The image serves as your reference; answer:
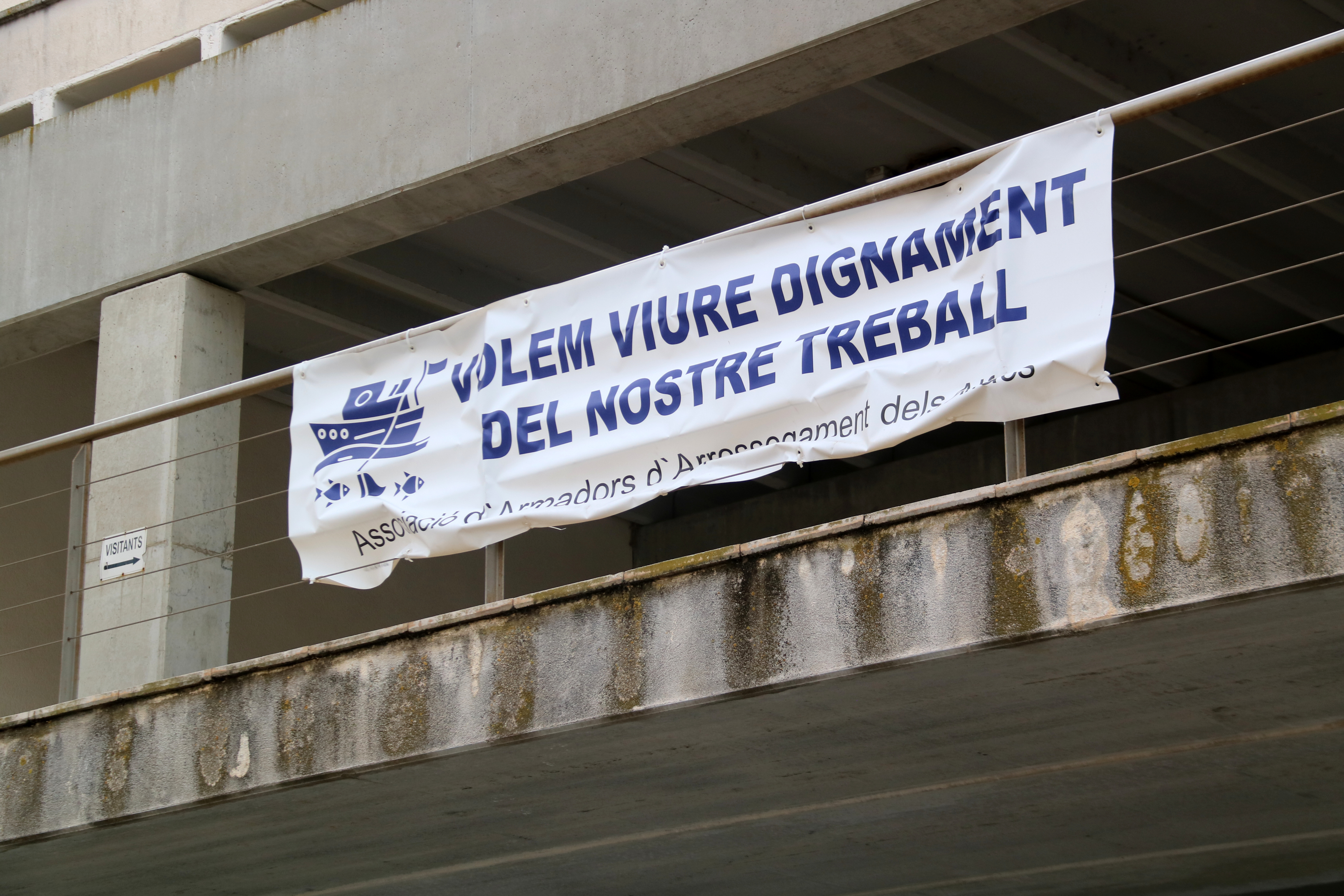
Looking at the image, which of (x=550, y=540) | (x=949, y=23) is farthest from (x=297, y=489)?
(x=550, y=540)

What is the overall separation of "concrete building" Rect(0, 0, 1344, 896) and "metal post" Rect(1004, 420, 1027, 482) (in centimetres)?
9

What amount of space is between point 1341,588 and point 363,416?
158 inches

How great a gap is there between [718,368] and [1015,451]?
3.98 feet

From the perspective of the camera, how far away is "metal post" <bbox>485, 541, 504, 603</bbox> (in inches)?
252

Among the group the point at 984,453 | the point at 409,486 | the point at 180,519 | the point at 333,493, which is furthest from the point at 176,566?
the point at 984,453

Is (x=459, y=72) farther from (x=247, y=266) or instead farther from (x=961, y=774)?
(x=961, y=774)

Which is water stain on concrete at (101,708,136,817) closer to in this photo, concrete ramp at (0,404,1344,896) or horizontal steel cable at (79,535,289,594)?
concrete ramp at (0,404,1344,896)

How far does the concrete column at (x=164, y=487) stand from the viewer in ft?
28.0

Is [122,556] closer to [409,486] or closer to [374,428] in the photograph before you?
[374,428]

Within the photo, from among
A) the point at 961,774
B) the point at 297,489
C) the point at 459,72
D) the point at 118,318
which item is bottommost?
the point at 961,774

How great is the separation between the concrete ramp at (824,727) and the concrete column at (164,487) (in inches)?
45.7

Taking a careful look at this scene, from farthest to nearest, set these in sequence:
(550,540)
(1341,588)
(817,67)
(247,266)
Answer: (550,540) < (247,266) < (817,67) < (1341,588)

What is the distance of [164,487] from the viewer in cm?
876

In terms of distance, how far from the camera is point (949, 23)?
7348 millimetres
